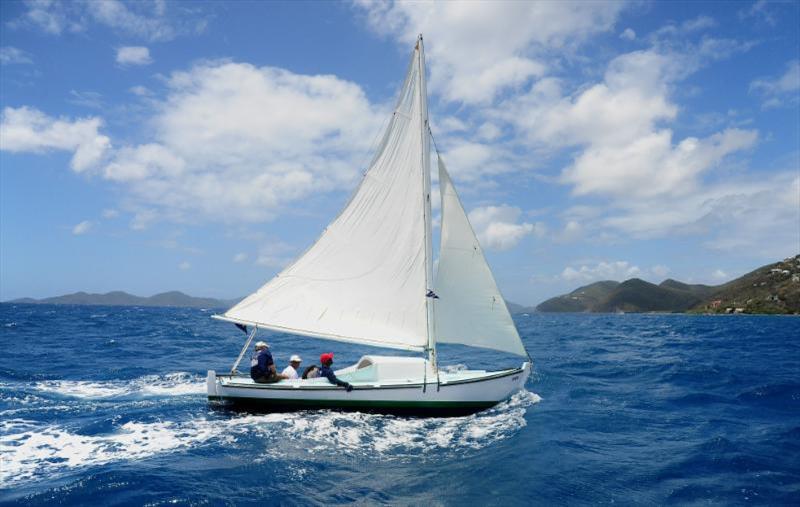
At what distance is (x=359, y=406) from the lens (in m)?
17.6

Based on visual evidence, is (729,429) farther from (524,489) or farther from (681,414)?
(524,489)

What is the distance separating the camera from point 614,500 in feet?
35.2

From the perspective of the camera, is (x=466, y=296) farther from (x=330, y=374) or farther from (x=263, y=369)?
(x=263, y=369)

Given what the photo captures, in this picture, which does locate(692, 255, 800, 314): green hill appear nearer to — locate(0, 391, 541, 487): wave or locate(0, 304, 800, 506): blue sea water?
locate(0, 304, 800, 506): blue sea water

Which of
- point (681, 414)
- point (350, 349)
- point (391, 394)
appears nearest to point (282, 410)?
point (391, 394)

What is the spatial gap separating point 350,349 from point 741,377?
29.2 m

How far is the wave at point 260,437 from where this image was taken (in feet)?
42.3

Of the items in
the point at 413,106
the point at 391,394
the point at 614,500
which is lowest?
the point at 614,500

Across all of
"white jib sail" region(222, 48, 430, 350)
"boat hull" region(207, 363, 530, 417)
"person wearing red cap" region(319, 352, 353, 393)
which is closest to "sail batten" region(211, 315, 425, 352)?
"white jib sail" region(222, 48, 430, 350)

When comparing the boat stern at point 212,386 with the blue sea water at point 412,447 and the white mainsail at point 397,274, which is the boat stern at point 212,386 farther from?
the white mainsail at point 397,274

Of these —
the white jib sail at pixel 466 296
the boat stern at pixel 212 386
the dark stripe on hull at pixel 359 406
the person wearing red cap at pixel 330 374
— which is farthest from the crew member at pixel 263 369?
the white jib sail at pixel 466 296

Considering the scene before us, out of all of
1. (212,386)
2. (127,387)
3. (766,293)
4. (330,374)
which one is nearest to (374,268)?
(330,374)

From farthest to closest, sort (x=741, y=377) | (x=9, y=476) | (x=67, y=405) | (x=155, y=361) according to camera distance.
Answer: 1. (x=155, y=361)
2. (x=741, y=377)
3. (x=67, y=405)
4. (x=9, y=476)

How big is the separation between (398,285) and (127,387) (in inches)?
563
